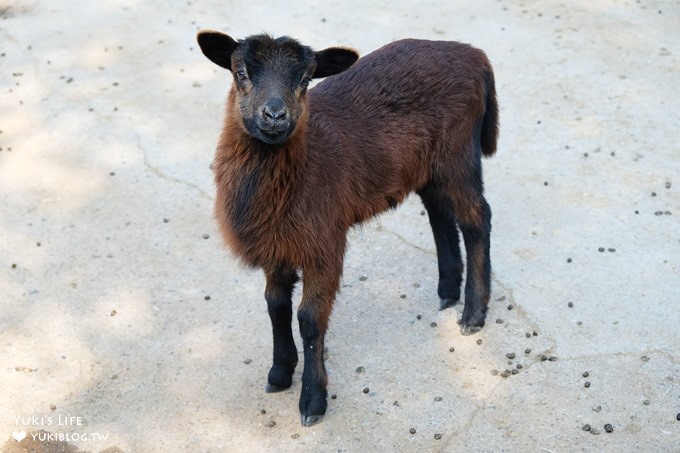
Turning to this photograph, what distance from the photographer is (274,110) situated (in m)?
5.18

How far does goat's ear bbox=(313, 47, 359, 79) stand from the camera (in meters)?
5.59

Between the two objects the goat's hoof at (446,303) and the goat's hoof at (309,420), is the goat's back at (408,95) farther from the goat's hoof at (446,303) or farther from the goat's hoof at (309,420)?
the goat's hoof at (309,420)

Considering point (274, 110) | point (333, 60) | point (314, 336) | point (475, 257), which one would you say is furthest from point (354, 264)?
point (274, 110)

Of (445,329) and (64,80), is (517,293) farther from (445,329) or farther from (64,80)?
(64,80)

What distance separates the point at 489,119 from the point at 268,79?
76.8 inches

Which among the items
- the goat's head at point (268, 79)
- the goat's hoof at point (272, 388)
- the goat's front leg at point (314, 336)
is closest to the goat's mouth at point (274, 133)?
the goat's head at point (268, 79)

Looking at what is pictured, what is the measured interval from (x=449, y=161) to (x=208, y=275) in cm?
195

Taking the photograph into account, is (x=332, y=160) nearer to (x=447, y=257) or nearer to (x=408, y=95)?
(x=408, y=95)

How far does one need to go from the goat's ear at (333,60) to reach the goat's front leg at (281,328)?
3.81 feet

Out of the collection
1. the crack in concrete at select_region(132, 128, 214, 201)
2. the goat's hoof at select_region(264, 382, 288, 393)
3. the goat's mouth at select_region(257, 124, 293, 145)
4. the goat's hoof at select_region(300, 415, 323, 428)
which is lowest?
the crack in concrete at select_region(132, 128, 214, 201)

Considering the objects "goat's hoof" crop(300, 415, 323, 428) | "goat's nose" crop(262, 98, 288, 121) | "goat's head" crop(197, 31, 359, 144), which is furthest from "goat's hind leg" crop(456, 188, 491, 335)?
"goat's nose" crop(262, 98, 288, 121)

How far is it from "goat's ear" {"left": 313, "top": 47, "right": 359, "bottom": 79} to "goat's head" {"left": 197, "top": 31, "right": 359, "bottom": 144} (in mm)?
70

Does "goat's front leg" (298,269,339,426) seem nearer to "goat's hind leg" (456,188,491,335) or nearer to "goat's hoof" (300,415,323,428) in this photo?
"goat's hoof" (300,415,323,428)

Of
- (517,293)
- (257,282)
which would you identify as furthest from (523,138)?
(257,282)
